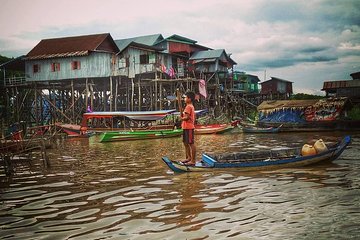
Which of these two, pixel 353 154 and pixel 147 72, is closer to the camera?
pixel 353 154

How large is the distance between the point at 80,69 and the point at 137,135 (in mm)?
11130

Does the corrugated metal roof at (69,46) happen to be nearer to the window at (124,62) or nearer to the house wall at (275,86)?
the window at (124,62)

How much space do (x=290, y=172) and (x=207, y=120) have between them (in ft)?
60.6

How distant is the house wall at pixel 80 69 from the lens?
91.8 feet

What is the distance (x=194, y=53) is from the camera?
3459 centimetres

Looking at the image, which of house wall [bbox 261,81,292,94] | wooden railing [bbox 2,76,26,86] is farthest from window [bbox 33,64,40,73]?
house wall [bbox 261,81,292,94]

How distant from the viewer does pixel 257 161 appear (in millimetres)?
8484

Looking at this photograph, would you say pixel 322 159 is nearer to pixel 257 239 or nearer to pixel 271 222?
pixel 271 222

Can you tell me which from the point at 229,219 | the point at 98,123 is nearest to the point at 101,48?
→ the point at 98,123

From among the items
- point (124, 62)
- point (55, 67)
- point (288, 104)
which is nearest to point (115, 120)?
point (124, 62)

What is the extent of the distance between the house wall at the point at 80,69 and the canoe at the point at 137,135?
9.41 metres

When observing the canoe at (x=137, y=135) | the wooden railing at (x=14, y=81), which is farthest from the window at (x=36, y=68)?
the canoe at (x=137, y=135)

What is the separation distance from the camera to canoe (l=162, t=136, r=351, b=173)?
26.9 feet

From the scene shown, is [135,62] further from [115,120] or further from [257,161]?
[257,161]
